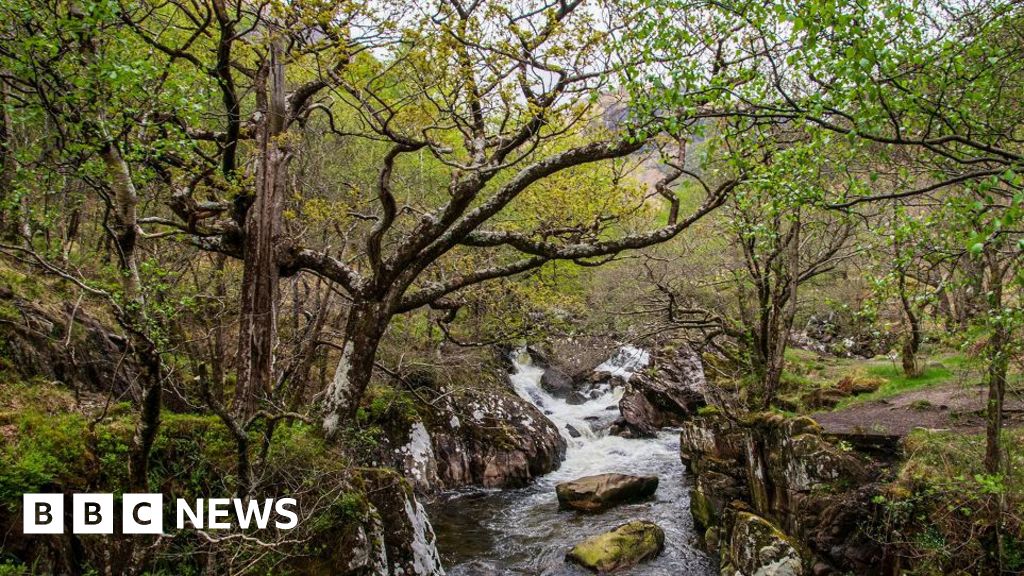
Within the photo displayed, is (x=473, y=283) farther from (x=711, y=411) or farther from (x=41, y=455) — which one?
(x=711, y=411)

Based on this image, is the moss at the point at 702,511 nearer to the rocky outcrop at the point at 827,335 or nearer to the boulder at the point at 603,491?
the boulder at the point at 603,491

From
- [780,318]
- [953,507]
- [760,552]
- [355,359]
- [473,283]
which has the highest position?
[473,283]

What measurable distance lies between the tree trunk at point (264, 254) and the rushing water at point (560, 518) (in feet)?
16.9

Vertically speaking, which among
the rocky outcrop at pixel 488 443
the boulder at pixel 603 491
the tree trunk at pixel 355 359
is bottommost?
the boulder at pixel 603 491

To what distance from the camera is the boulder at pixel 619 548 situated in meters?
10.0

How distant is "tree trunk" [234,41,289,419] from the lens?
312 inches

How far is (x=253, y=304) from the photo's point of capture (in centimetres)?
814

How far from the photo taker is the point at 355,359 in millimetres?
8695

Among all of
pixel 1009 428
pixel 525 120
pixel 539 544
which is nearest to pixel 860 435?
pixel 1009 428

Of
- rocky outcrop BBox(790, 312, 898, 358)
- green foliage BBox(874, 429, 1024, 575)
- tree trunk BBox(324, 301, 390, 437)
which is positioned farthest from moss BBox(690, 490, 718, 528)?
rocky outcrop BBox(790, 312, 898, 358)

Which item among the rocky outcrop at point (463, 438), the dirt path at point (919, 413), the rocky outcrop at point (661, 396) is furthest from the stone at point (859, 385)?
the rocky outcrop at point (463, 438)

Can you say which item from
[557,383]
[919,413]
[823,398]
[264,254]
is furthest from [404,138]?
[557,383]

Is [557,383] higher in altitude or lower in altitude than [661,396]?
higher

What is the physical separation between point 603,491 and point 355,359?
771 cm
